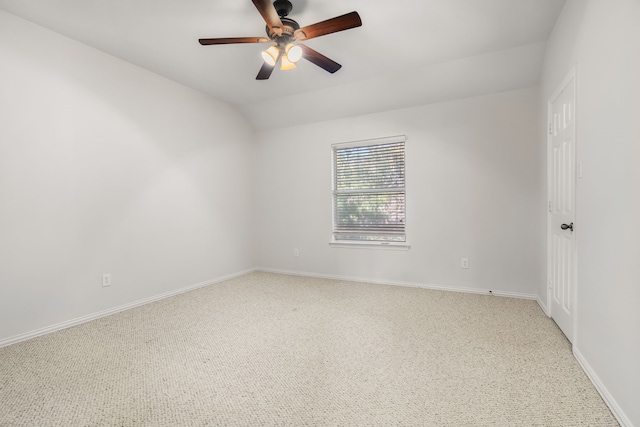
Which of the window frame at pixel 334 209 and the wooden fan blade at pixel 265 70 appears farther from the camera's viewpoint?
the window frame at pixel 334 209

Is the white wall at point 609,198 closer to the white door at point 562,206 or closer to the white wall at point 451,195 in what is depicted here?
the white door at point 562,206

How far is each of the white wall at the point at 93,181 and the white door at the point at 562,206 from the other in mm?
3876

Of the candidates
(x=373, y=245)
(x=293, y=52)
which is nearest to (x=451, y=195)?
(x=373, y=245)

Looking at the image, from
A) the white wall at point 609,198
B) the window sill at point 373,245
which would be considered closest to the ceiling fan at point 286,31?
the white wall at point 609,198

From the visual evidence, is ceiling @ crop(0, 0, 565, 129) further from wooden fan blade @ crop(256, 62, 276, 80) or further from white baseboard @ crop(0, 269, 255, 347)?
white baseboard @ crop(0, 269, 255, 347)

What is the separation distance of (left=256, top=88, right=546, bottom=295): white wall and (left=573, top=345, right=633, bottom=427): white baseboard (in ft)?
4.30

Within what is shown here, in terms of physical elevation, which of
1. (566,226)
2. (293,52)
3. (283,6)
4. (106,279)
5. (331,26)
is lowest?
(106,279)

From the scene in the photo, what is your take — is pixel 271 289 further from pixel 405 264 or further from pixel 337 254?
pixel 405 264

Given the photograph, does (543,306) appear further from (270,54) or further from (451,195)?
(270,54)

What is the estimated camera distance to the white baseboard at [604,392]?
1.36 meters

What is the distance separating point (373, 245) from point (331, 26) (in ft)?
8.95

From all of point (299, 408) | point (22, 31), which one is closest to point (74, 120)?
point (22, 31)

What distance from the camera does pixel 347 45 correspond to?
2.83 meters

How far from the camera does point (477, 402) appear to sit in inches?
60.7
